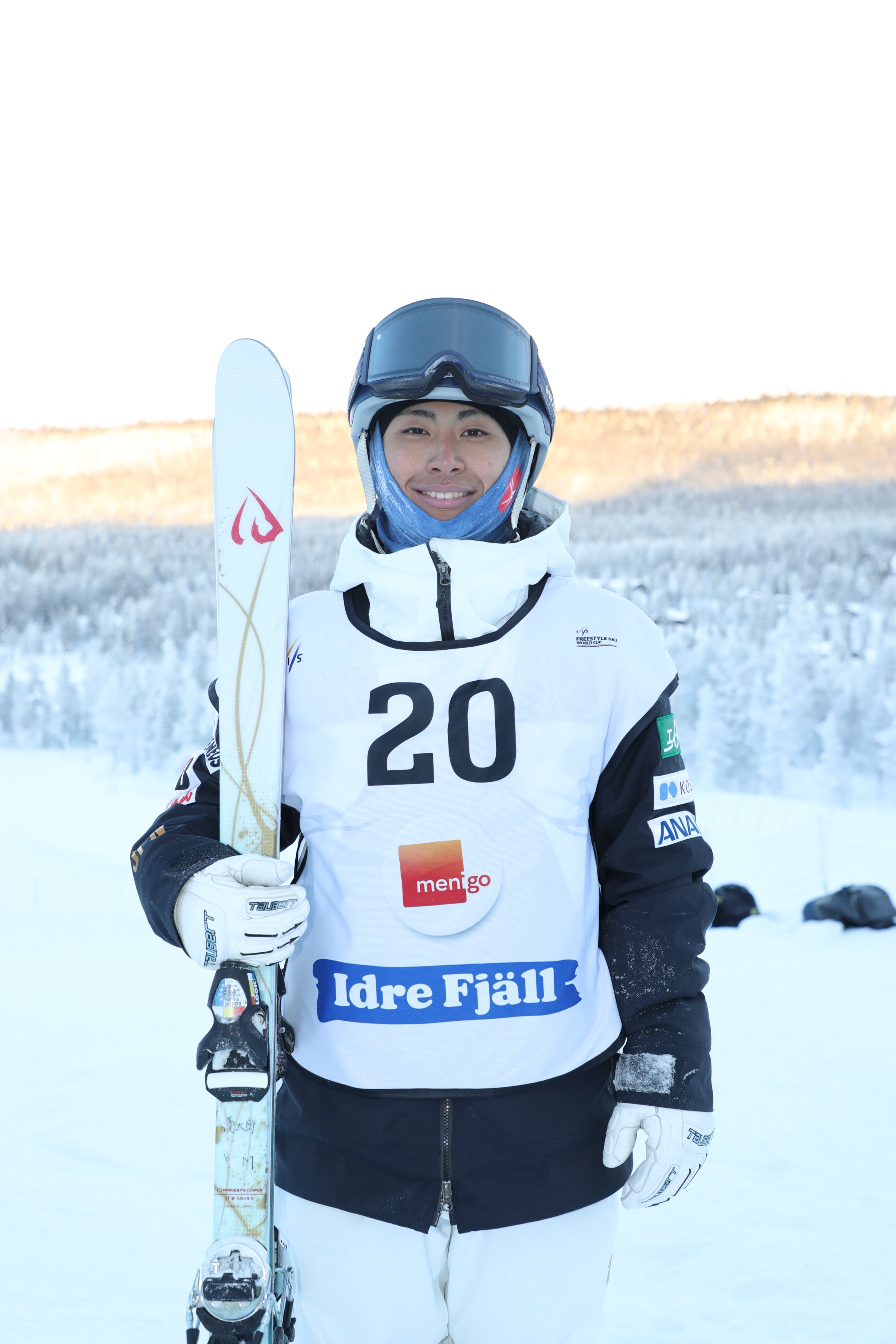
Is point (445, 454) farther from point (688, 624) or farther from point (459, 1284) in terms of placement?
point (688, 624)

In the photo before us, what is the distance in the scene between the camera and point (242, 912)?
1.47 m

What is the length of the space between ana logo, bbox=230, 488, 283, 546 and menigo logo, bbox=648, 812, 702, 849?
3.08 ft

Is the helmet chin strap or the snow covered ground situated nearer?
the helmet chin strap

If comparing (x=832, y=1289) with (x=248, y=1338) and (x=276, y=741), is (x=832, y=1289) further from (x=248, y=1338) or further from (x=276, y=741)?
(x=276, y=741)

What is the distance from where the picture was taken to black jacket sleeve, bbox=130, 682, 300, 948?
1.55 metres

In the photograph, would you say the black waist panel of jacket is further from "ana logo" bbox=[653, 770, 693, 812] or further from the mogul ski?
"ana logo" bbox=[653, 770, 693, 812]

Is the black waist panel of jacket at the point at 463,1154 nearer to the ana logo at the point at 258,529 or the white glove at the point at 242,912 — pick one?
the white glove at the point at 242,912

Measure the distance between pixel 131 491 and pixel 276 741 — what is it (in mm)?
25492

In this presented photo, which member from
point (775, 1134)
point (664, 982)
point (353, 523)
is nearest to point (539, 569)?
point (353, 523)

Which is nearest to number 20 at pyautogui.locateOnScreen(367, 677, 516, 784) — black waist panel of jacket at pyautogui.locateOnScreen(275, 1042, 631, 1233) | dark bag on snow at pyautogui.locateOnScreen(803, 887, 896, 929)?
black waist panel of jacket at pyautogui.locateOnScreen(275, 1042, 631, 1233)

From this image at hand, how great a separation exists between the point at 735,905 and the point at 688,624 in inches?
513

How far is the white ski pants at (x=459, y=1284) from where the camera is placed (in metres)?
1.43

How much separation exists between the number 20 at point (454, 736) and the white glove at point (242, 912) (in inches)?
→ 8.9

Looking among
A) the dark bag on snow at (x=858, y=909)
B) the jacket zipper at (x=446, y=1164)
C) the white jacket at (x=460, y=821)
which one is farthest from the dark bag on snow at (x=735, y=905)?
the jacket zipper at (x=446, y=1164)
